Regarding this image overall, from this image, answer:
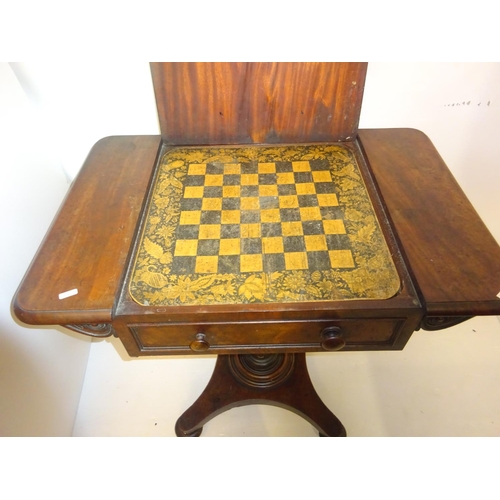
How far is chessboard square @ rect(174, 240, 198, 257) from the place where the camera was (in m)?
0.79

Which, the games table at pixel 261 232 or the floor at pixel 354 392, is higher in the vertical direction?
the games table at pixel 261 232

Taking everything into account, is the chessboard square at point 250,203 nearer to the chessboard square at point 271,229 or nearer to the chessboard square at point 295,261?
the chessboard square at point 271,229

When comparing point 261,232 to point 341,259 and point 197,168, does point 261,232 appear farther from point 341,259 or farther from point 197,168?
point 197,168

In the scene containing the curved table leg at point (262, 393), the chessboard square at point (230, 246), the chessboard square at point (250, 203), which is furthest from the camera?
the curved table leg at point (262, 393)

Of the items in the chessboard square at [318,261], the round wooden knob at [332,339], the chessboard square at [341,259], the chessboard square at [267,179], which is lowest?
the round wooden knob at [332,339]

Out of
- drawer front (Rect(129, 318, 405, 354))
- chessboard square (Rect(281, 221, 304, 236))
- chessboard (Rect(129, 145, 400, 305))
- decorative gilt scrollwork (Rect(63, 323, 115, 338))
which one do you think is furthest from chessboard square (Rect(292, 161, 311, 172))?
decorative gilt scrollwork (Rect(63, 323, 115, 338))

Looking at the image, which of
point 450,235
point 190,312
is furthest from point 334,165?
point 190,312

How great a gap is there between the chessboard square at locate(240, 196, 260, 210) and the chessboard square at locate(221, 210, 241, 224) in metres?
0.03

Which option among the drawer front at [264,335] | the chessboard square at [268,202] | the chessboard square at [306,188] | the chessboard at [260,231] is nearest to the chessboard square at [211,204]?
the chessboard at [260,231]

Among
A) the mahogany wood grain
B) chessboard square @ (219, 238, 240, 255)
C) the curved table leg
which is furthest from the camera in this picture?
the curved table leg

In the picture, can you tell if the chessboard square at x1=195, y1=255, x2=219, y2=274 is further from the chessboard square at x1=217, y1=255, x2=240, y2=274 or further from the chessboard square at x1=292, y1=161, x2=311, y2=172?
the chessboard square at x1=292, y1=161, x2=311, y2=172

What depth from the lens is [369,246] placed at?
79 centimetres

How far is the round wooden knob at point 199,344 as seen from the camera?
0.74 meters

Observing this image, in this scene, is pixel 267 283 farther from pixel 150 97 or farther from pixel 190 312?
pixel 150 97
